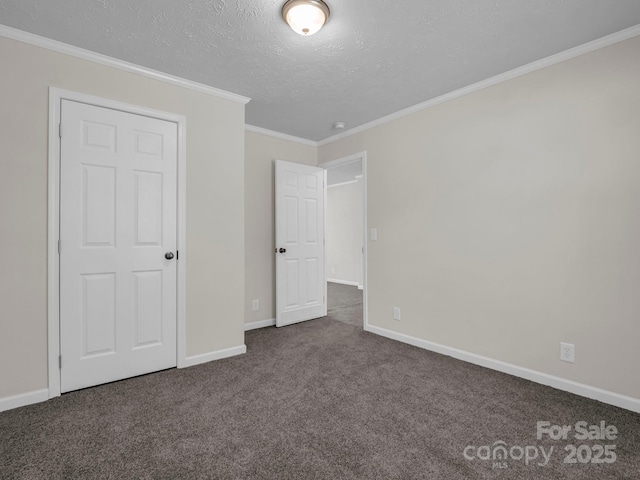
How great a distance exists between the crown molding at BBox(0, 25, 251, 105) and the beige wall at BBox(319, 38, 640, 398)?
1.85 meters

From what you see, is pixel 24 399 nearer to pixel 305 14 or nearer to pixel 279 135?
pixel 305 14

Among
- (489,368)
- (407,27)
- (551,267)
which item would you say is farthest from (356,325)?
(407,27)

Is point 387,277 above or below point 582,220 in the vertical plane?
below

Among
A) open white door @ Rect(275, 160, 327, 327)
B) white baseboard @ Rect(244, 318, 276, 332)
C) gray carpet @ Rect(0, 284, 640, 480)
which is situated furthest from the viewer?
open white door @ Rect(275, 160, 327, 327)

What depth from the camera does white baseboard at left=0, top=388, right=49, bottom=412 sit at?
2.11m

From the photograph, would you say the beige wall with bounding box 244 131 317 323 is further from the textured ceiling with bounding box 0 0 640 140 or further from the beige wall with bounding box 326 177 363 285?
the beige wall with bounding box 326 177 363 285

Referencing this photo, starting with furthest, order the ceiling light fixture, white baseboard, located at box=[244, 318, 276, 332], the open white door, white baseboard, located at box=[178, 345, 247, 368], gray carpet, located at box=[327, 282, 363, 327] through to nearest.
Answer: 1. gray carpet, located at box=[327, 282, 363, 327]
2. the open white door
3. white baseboard, located at box=[244, 318, 276, 332]
4. white baseboard, located at box=[178, 345, 247, 368]
5. the ceiling light fixture

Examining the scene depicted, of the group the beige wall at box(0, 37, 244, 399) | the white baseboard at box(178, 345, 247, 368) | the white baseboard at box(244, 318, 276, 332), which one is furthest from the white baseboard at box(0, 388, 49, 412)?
the white baseboard at box(244, 318, 276, 332)

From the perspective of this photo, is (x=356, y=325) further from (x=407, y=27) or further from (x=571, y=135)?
(x=407, y=27)

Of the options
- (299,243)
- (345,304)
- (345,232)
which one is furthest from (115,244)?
(345,232)

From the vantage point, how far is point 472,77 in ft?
9.09

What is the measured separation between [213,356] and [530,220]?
2933mm

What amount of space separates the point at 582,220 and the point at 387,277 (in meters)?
1.85

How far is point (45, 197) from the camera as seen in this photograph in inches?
89.0
